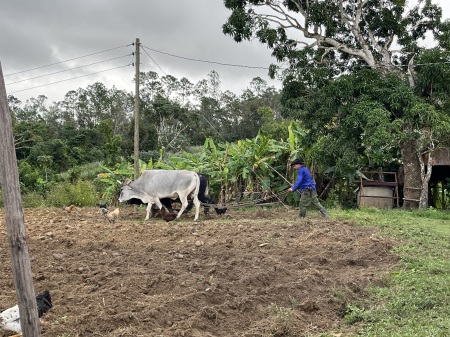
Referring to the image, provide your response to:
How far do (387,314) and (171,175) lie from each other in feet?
27.7

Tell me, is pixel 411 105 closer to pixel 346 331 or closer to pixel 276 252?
pixel 276 252

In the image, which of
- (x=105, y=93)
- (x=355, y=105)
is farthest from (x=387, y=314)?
(x=105, y=93)

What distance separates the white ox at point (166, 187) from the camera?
12977 mm

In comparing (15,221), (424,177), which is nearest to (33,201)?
(424,177)

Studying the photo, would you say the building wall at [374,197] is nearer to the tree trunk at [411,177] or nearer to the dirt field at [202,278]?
the tree trunk at [411,177]

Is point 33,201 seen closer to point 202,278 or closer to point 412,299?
point 202,278

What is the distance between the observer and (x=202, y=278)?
6160 millimetres

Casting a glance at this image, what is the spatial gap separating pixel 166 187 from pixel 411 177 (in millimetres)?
8103

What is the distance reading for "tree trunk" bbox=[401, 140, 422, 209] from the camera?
1642 centimetres

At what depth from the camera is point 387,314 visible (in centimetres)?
521

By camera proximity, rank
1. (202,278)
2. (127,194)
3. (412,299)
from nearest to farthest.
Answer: (412,299) < (202,278) < (127,194)

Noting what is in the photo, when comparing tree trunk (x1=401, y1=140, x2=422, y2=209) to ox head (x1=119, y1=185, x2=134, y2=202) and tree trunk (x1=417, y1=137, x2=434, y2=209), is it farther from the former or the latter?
ox head (x1=119, y1=185, x2=134, y2=202)

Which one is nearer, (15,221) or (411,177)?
(15,221)

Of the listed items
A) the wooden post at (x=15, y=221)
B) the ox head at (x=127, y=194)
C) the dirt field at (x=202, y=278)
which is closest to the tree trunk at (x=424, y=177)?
the dirt field at (x=202, y=278)
